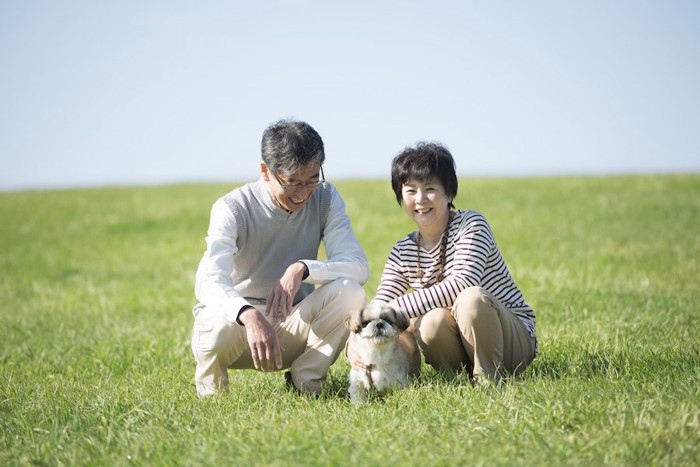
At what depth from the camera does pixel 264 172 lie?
500 centimetres

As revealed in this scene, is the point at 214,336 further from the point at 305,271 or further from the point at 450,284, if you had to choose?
the point at 450,284

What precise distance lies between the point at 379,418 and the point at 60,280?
11.9m

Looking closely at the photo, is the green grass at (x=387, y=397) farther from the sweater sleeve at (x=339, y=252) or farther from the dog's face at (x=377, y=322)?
the sweater sleeve at (x=339, y=252)

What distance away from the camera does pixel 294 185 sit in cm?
481

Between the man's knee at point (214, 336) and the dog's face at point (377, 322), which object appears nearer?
the dog's face at point (377, 322)

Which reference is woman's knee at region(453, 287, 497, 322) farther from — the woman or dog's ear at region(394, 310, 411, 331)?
dog's ear at region(394, 310, 411, 331)

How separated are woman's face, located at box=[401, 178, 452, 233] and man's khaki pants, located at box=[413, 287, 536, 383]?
1.75 feet

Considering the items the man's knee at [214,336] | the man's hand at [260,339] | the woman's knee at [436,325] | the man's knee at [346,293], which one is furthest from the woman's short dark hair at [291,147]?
the woman's knee at [436,325]

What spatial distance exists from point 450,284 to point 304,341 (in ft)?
3.63

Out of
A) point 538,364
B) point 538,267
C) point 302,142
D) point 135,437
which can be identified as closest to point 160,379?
point 135,437

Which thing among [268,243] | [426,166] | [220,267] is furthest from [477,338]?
[220,267]

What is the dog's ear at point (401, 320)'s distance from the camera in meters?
4.54

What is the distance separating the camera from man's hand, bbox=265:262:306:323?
186 inches

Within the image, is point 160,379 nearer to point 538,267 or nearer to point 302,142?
point 302,142
